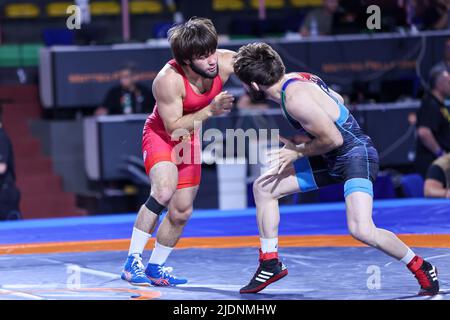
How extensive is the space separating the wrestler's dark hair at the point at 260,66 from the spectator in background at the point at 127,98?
4.41 metres

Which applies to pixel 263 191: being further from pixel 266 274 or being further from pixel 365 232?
pixel 365 232

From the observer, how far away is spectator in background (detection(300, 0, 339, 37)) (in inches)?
419

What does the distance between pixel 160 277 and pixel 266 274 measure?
601 mm

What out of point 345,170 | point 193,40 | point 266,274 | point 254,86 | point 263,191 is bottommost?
point 266,274

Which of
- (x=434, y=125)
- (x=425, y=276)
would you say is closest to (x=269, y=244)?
(x=425, y=276)

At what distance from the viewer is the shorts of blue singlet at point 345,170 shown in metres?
4.75

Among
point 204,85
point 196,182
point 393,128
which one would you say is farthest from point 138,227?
point 393,128

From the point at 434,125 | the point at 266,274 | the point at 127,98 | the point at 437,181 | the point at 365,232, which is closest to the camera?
the point at 365,232

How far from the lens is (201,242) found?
21.4 ft

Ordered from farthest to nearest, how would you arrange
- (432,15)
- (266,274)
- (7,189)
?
(432,15) < (7,189) < (266,274)

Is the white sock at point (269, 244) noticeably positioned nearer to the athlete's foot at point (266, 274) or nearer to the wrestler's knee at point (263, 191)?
the athlete's foot at point (266, 274)

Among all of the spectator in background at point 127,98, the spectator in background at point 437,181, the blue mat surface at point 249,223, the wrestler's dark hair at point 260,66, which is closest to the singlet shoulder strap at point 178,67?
the wrestler's dark hair at point 260,66

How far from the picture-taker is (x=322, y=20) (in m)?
10.8
